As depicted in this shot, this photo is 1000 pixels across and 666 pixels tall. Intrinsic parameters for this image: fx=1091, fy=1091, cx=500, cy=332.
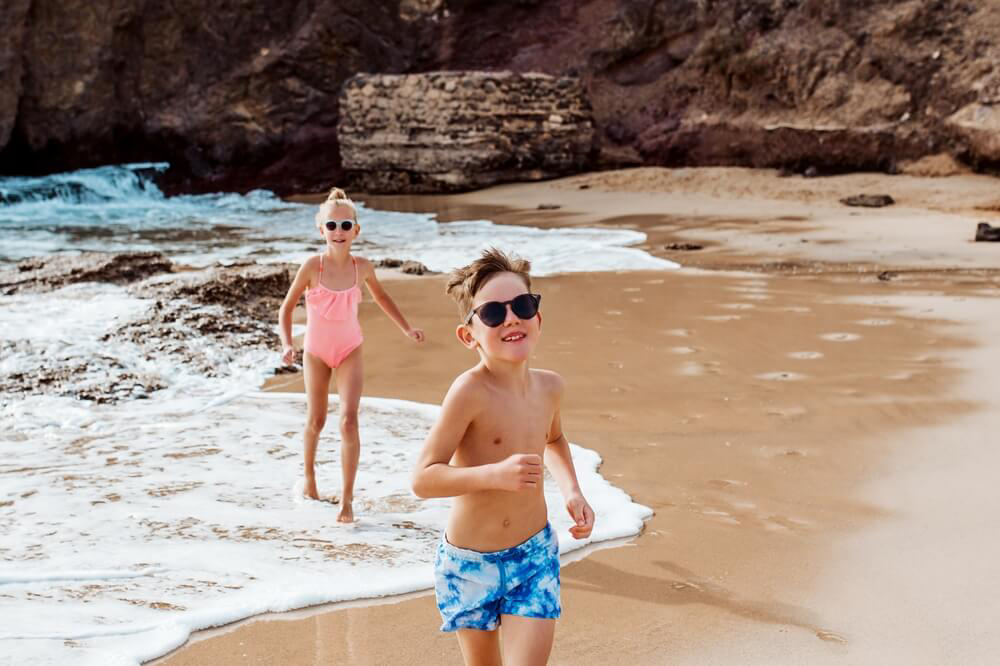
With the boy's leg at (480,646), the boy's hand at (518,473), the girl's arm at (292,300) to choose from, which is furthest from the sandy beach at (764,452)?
the boy's hand at (518,473)

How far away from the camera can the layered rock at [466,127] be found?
19812 millimetres

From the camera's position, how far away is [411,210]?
1814cm

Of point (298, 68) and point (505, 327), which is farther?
point (298, 68)

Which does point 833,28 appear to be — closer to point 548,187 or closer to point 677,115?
point 677,115

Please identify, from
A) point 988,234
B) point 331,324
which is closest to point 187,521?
point 331,324

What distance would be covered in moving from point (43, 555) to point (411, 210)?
1474cm

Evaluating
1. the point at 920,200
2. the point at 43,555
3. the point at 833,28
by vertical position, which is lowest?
the point at 43,555

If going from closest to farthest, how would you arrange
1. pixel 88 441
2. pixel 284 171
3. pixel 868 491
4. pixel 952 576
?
pixel 952 576, pixel 868 491, pixel 88 441, pixel 284 171

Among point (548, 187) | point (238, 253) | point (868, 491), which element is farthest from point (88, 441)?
point (548, 187)

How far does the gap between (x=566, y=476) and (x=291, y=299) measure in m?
2.17

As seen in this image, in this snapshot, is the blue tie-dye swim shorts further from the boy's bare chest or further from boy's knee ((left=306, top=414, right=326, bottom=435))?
boy's knee ((left=306, top=414, right=326, bottom=435))

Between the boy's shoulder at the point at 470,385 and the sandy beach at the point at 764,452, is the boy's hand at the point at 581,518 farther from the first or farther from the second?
the sandy beach at the point at 764,452

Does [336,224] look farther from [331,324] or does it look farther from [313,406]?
[313,406]

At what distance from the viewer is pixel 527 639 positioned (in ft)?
7.36
